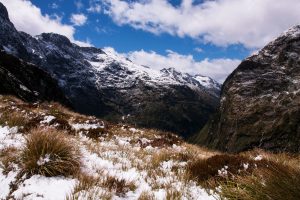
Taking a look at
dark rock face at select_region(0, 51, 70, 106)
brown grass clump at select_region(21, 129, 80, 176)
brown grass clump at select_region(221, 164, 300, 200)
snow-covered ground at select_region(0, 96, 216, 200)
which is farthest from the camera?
dark rock face at select_region(0, 51, 70, 106)

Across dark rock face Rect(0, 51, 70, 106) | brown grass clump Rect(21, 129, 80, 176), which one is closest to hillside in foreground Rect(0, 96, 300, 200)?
brown grass clump Rect(21, 129, 80, 176)

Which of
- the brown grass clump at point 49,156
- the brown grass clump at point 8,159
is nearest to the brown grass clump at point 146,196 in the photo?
the brown grass clump at point 49,156

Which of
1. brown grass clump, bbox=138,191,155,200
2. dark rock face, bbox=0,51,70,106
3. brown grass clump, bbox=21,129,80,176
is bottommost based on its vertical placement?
brown grass clump, bbox=138,191,155,200

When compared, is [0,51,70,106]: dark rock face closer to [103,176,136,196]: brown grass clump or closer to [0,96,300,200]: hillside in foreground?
[0,96,300,200]: hillside in foreground

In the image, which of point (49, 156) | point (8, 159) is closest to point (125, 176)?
point (49, 156)

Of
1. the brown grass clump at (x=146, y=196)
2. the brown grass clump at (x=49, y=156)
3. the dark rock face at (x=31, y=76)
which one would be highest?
the dark rock face at (x=31, y=76)

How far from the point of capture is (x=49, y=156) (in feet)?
26.4

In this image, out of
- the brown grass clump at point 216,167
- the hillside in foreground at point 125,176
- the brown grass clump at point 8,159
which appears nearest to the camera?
the hillside in foreground at point 125,176

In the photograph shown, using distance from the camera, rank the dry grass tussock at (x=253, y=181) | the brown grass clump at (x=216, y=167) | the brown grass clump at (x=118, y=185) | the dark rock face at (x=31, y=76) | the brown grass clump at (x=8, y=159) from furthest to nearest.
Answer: the dark rock face at (x=31, y=76), the brown grass clump at (x=216, y=167), the brown grass clump at (x=8, y=159), the brown grass clump at (x=118, y=185), the dry grass tussock at (x=253, y=181)

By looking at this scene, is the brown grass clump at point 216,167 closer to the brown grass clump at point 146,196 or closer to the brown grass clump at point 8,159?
the brown grass clump at point 146,196

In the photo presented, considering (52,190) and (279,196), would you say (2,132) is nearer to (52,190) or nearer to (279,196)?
(52,190)

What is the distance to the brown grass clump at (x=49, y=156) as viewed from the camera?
25.6 ft

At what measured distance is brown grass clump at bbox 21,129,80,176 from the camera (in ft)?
25.6

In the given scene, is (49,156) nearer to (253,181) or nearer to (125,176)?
(125,176)
